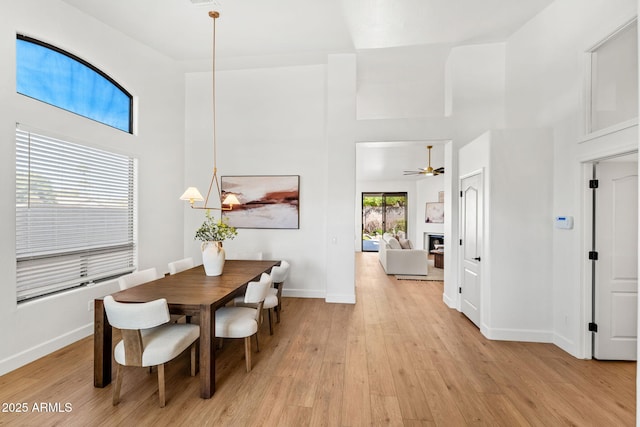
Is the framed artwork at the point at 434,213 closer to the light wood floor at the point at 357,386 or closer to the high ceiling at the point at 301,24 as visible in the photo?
the high ceiling at the point at 301,24

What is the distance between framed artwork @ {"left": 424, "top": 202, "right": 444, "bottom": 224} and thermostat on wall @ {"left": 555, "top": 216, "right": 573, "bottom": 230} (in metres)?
6.83

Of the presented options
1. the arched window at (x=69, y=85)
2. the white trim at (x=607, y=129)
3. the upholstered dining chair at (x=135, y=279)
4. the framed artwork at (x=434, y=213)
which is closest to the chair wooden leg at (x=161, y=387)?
the upholstered dining chair at (x=135, y=279)

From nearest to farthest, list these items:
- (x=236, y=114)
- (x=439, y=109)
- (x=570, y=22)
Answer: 1. (x=570, y=22)
2. (x=236, y=114)
3. (x=439, y=109)

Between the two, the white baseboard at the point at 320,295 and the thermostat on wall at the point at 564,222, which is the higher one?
the thermostat on wall at the point at 564,222

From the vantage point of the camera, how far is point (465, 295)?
3.91 m

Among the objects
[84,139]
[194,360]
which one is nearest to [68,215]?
[84,139]

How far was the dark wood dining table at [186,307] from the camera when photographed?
7.03 feet

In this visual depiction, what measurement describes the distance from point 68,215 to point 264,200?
2594mm

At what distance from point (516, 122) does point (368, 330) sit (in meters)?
3.52

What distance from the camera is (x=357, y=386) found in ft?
7.56

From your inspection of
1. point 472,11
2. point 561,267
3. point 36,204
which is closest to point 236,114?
point 36,204

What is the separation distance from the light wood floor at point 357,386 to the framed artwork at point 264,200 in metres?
1.99

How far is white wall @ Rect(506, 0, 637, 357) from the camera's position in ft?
8.70

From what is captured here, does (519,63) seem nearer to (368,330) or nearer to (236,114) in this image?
(368,330)
